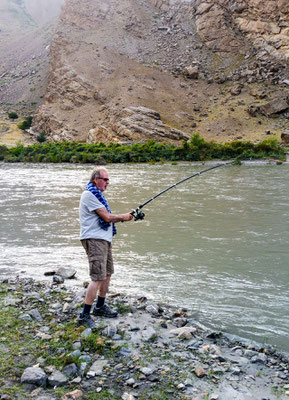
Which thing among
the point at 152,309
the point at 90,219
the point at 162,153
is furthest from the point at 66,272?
the point at 162,153

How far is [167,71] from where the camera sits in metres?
61.5

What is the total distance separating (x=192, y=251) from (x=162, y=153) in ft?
94.9

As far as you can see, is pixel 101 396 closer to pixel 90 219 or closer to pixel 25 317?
pixel 25 317

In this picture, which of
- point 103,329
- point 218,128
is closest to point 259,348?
point 103,329

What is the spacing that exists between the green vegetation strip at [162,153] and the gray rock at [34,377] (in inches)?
1277

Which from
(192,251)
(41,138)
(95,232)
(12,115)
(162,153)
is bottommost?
(192,251)

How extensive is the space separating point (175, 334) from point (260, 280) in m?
2.55

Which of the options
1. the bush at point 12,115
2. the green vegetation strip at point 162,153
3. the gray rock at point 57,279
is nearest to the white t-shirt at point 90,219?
the gray rock at point 57,279

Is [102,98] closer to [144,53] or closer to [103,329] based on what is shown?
[144,53]

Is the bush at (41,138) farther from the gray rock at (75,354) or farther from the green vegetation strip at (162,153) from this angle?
the gray rock at (75,354)

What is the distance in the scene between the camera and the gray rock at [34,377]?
10.4ft

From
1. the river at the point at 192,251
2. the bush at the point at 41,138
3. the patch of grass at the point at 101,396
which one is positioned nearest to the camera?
the patch of grass at the point at 101,396

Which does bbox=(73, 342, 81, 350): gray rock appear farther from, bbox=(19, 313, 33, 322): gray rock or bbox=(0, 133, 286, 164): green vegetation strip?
bbox=(0, 133, 286, 164): green vegetation strip

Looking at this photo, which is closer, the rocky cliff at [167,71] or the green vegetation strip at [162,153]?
the green vegetation strip at [162,153]
